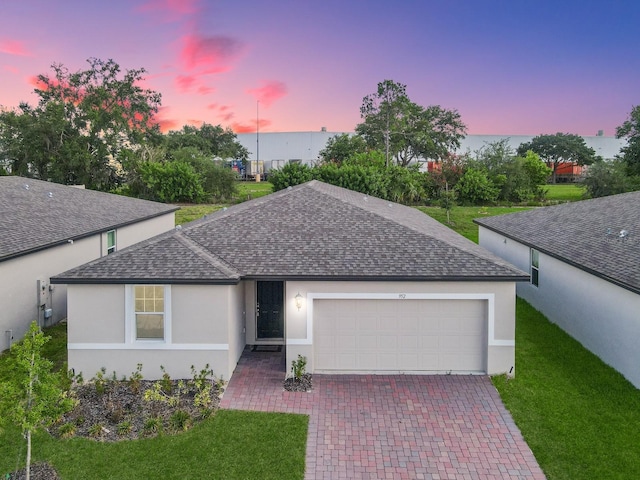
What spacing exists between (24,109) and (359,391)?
46998 mm

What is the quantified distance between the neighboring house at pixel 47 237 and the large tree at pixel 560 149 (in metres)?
71.3

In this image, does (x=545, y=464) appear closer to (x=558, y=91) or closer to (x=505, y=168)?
(x=558, y=91)

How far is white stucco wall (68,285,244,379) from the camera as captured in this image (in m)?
10.8

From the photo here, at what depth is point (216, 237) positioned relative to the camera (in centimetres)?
1314

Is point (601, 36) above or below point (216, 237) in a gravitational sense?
above

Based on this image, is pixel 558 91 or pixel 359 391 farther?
pixel 558 91

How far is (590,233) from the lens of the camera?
15742 mm

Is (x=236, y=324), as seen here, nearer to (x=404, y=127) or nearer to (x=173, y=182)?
(x=173, y=182)

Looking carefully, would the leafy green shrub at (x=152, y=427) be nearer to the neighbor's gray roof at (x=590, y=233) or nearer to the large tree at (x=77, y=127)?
the neighbor's gray roof at (x=590, y=233)

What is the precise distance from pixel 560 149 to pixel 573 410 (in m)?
81.6

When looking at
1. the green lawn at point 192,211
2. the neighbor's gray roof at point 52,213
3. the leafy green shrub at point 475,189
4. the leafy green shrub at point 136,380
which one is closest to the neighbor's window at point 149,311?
the leafy green shrub at point 136,380

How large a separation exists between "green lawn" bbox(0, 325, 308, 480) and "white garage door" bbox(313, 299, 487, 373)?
257 cm

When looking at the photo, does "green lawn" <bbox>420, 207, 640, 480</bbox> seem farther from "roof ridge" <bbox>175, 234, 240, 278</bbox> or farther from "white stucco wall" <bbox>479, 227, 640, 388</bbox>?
"roof ridge" <bbox>175, 234, 240, 278</bbox>

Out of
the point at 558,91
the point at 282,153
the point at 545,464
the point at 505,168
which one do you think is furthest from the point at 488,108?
the point at 282,153
